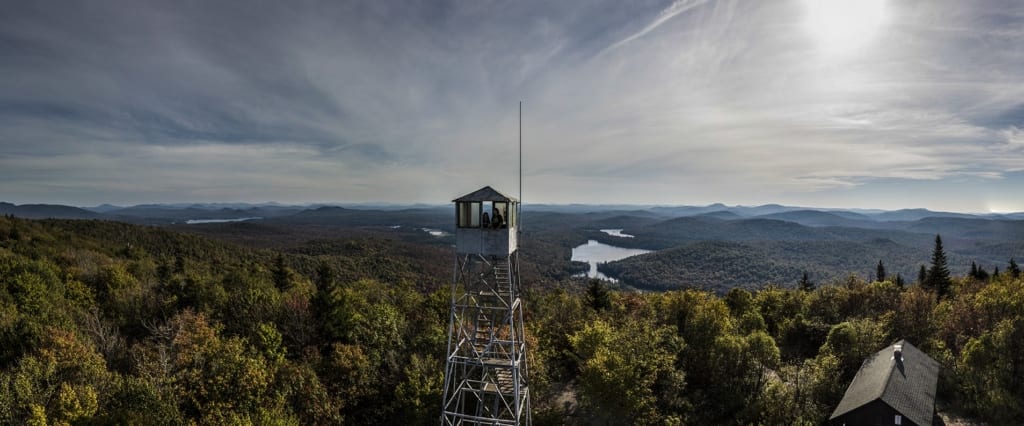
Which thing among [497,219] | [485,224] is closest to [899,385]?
[497,219]

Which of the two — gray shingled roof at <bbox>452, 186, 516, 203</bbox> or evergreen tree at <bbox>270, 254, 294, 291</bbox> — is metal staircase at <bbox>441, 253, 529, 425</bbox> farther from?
evergreen tree at <bbox>270, 254, 294, 291</bbox>

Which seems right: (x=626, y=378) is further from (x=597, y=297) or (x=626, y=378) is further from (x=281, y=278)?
(x=281, y=278)

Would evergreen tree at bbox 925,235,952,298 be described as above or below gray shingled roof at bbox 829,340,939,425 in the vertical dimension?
above

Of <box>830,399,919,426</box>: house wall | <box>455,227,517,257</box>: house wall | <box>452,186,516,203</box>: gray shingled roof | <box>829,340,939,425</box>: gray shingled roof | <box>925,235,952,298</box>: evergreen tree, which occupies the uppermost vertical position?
<box>452,186,516,203</box>: gray shingled roof

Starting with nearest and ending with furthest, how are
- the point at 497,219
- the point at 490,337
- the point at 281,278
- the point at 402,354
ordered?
1. the point at 497,219
2. the point at 490,337
3. the point at 402,354
4. the point at 281,278

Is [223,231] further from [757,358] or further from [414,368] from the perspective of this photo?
[757,358]

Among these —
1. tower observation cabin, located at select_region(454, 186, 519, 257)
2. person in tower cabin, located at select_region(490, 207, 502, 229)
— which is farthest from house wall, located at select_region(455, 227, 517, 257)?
person in tower cabin, located at select_region(490, 207, 502, 229)

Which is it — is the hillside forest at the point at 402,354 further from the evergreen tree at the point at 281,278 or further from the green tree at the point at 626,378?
the evergreen tree at the point at 281,278

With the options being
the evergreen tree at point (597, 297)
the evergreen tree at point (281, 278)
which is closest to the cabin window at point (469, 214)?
the evergreen tree at point (597, 297)
